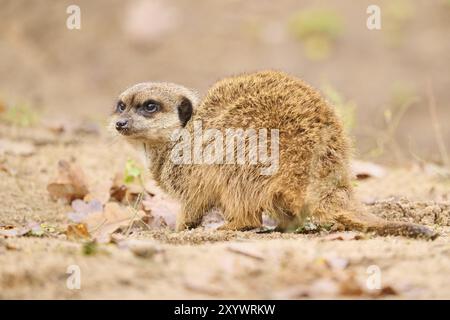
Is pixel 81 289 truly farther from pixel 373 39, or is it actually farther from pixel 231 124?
pixel 373 39

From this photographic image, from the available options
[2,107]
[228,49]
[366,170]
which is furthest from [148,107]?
[228,49]

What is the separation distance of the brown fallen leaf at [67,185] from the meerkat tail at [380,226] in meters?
1.72

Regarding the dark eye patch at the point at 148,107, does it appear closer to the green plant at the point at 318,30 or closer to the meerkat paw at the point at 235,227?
the meerkat paw at the point at 235,227

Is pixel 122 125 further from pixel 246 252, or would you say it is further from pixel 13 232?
pixel 246 252

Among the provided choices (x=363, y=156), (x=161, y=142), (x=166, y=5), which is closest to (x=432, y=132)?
(x=363, y=156)

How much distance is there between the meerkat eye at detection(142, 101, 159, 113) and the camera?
421 cm

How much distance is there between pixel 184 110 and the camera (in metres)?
4.19

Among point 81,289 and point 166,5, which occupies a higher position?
point 166,5

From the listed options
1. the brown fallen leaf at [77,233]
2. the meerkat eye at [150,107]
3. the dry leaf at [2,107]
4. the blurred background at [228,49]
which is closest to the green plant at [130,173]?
the meerkat eye at [150,107]

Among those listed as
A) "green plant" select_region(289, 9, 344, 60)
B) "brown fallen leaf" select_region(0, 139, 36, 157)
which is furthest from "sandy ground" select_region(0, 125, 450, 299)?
"green plant" select_region(289, 9, 344, 60)

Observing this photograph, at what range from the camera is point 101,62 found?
877 centimetres

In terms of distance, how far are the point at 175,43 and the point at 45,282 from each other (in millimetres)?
6669

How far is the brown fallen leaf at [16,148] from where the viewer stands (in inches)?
207

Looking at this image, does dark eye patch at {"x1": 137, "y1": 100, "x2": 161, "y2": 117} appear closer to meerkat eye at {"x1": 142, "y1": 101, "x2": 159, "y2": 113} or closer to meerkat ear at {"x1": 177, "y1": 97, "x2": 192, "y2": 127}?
meerkat eye at {"x1": 142, "y1": 101, "x2": 159, "y2": 113}
